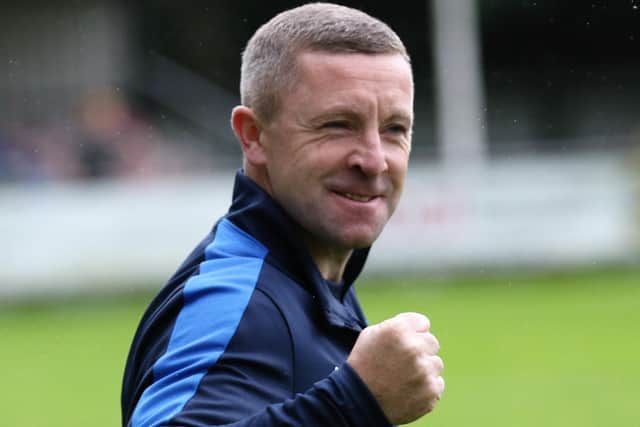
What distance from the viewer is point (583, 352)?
12.2 meters

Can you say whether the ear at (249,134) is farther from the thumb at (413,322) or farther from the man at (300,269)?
the thumb at (413,322)

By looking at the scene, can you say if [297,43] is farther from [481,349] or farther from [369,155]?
[481,349]

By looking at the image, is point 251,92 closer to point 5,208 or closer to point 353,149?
point 353,149

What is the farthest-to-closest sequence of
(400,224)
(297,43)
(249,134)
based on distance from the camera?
(400,224) → (249,134) → (297,43)

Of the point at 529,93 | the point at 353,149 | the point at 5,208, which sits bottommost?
the point at 529,93

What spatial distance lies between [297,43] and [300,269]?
50 cm

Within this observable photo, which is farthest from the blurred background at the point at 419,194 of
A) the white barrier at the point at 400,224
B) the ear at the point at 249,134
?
the ear at the point at 249,134

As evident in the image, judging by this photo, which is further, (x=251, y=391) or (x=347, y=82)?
(x=347, y=82)

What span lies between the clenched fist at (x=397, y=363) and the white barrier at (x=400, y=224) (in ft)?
46.4

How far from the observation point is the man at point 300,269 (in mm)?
2551

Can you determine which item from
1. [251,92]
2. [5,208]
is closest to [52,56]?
[5,208]

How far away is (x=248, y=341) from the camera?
8.48ft

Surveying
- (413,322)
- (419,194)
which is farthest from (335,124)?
(419,194)

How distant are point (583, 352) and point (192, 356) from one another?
999 centimetres
